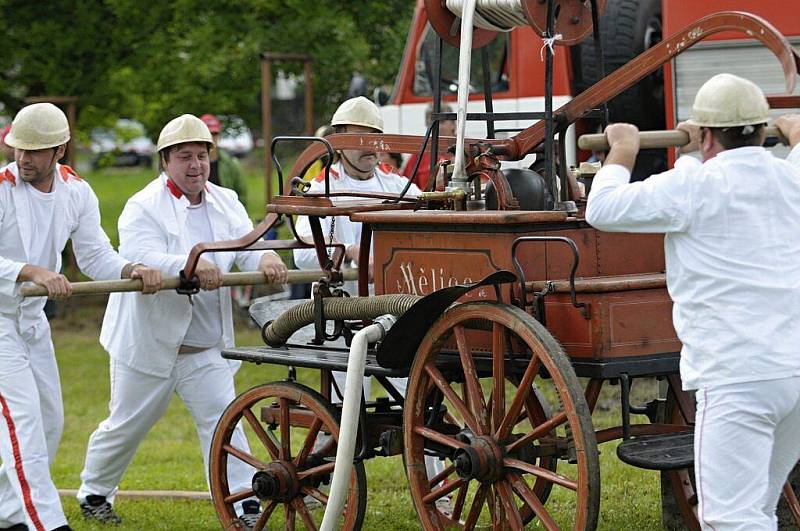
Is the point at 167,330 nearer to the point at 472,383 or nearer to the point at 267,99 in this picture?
the point at 472,383

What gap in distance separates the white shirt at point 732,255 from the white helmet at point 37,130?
9.50 feet

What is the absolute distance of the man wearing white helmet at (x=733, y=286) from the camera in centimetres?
406

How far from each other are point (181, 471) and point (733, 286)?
482 centimetres

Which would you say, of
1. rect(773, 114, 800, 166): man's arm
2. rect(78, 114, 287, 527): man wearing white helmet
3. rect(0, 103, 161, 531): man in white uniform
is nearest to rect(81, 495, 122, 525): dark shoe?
rect(78, 114, 287, 527): man wearing white helmet

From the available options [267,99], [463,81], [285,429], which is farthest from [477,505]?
[267,99]

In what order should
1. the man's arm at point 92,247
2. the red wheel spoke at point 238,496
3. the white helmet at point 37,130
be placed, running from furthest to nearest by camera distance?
the man's arm at point 92,247
the white helmet at point 37,130
the red wheel spoke at point 238,496

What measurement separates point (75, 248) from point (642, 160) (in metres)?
5.22

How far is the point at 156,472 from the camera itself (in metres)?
8.23

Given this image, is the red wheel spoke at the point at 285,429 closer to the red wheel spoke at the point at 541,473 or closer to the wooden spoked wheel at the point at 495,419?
the wooden spoked wheel at the point at 495,419

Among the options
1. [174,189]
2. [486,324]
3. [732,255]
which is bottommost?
[486,324]

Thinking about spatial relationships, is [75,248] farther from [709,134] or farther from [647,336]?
[709,134]

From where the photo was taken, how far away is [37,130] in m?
6.10

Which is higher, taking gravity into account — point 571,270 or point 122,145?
point 122,145

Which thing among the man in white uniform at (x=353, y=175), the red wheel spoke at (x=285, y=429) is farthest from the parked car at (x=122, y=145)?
the red wheel spoke at (x=285, y=429)
